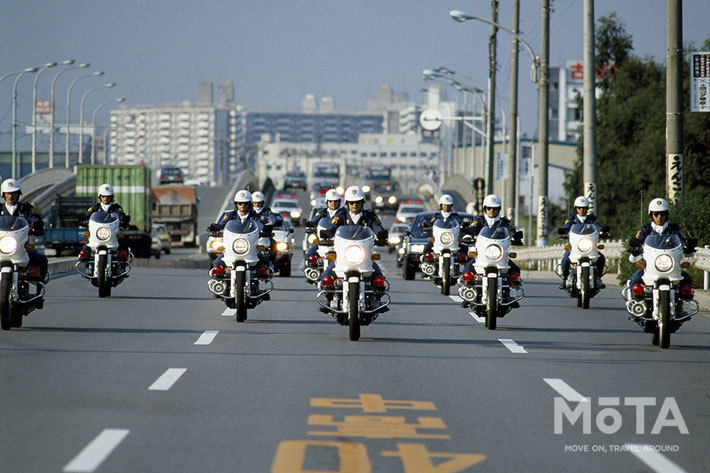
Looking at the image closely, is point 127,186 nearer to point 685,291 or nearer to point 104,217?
point 104,217

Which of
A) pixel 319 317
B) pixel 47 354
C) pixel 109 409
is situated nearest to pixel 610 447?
pixel 109 409

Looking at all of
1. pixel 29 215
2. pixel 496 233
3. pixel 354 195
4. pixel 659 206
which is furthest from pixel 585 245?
pixel 29 215

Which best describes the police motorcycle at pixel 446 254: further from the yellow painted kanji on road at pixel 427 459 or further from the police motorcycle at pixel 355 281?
the yellow painted kanji on road at pixel 427 459

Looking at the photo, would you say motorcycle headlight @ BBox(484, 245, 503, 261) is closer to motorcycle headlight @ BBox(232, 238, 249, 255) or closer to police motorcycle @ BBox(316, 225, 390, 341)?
police motorcycle @ BBox(316, 225, 390, 341)

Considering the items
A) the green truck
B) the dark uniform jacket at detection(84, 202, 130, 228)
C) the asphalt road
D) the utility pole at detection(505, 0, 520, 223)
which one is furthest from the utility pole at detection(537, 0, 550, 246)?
the asphalt road

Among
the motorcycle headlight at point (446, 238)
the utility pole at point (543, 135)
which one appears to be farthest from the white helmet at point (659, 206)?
the utility pole at point (543, 135)

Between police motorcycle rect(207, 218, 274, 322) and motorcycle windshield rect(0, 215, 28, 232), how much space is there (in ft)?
9.01

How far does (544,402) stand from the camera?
34.9ft

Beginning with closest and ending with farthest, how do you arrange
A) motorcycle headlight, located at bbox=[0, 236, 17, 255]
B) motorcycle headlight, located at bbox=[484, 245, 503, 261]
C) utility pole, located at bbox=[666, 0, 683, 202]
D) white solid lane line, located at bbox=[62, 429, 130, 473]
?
white solid lane line, located at bbox=[62, 429, 130, 473] < motorcycle headlight, located at bbox=[0, 236, 17, 255] < motorcycle headlight, located at bbox=[484, 245, 503, 261] < utility pole, located at bbox=[666, 0, 683, 202]

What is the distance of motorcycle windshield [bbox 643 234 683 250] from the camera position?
15164mm

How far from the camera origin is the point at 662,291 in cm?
1473

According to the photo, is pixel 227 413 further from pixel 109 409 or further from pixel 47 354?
pixel 47 354

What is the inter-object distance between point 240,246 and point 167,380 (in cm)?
605

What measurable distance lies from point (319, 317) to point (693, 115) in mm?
38171
